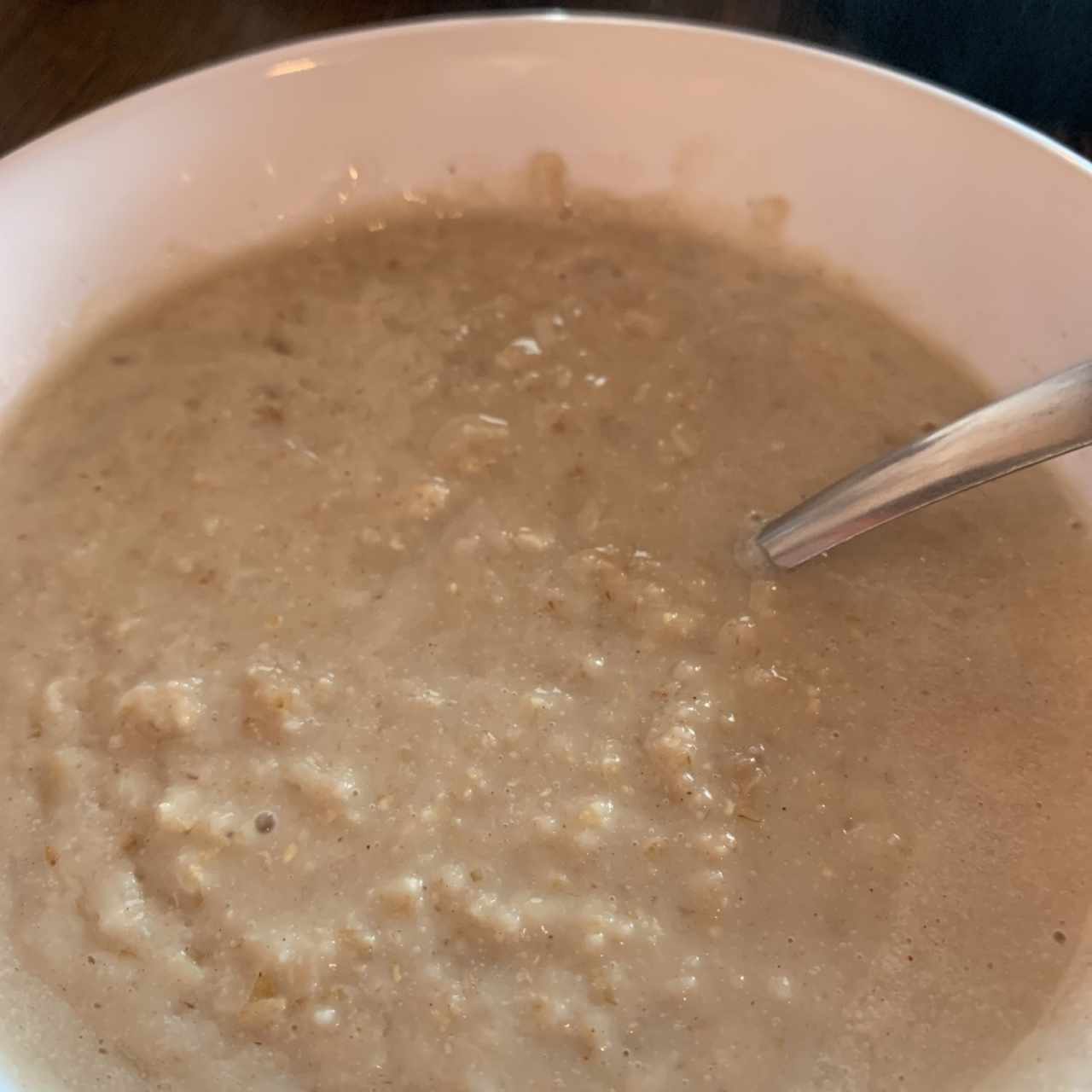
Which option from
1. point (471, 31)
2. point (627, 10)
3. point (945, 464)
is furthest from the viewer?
point (627, 10)

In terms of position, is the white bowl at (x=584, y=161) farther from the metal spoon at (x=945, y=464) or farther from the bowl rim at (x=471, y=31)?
the metal spoon at (x=945, y=464)

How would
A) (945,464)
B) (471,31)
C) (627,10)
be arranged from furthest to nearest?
(627,10), (471,31), (945,464)

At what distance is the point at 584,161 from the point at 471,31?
186 millimetres

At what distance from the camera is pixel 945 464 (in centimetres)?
97

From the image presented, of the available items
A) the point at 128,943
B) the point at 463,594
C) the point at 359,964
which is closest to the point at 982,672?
the point at 463,594

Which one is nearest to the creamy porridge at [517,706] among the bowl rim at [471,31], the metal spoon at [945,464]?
the metal spoon at [945,464]

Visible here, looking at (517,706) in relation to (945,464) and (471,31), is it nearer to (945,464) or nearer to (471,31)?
(945,464)

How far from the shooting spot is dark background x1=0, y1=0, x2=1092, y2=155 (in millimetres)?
1300

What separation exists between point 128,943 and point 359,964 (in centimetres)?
18

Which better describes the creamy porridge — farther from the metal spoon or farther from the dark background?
the dark background

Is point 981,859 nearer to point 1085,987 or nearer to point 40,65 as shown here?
point 1085,987

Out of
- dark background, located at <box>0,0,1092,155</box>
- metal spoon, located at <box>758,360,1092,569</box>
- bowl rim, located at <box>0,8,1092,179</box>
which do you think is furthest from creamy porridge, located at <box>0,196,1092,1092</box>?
dark background, located at <box>0,0,1092,155</box>

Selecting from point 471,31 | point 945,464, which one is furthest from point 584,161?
point 945,464

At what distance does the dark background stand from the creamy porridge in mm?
302
